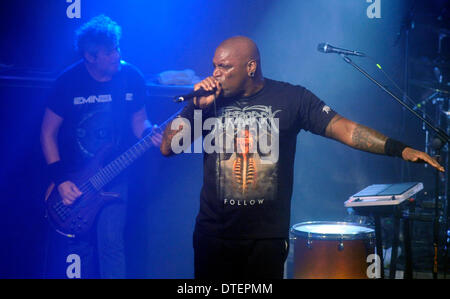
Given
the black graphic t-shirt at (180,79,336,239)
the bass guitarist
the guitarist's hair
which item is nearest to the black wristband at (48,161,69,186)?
the bass guitarist

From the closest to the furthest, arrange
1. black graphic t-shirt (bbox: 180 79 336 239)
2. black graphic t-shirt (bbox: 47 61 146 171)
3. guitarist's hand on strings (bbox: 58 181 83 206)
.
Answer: black graphic t-shirt (bbox: 180 79 336 239)
guitarist's hand on strings (bbox: 58 181 83 206)
black graphic t-shirt (bbox: 47 61 146 171)

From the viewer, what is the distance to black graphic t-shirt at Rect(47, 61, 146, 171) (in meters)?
3.93

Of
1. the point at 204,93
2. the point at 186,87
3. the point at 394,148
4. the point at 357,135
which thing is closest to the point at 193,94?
the point at 204,93

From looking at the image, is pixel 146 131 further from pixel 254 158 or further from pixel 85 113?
pixel 254 158

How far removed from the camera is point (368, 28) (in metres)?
4.75

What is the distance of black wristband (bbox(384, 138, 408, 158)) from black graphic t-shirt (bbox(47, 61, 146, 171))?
2382 millimetres

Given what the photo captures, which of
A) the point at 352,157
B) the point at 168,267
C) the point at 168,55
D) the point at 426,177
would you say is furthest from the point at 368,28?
the point at 168,267

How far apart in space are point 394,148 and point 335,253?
49.7 inches

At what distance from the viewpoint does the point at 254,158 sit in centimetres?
250

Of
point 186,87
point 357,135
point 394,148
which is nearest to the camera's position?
point 394,148

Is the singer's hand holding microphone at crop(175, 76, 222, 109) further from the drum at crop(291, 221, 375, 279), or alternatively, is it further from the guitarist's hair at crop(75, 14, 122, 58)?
the guitarist's hair at crop(75, 14, 122, 58)

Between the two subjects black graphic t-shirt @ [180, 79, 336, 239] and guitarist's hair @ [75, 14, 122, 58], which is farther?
guitarist's hair @ [75, 14, 122, 58]

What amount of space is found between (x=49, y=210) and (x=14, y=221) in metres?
0.34

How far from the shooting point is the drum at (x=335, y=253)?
3.28 meters
